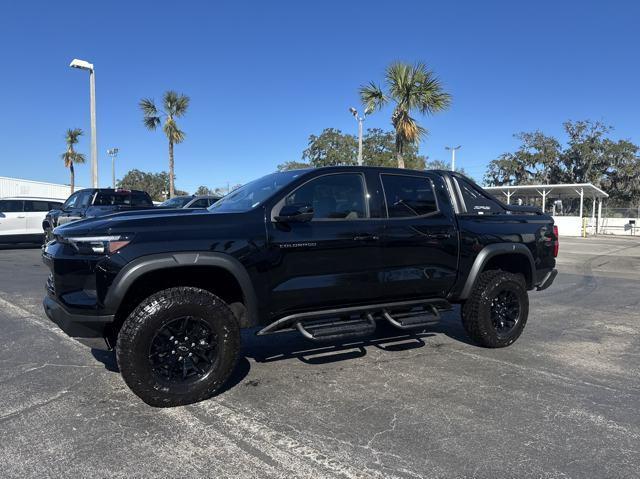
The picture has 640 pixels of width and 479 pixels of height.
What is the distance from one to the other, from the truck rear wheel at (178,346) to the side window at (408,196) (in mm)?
1923

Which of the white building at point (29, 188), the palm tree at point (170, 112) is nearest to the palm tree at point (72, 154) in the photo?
the white building at point (29, 188)

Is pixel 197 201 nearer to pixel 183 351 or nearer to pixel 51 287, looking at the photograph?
pixel 51 287

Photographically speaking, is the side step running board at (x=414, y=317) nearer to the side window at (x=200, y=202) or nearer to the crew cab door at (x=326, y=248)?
the crew cab door at (x=326, y=248)

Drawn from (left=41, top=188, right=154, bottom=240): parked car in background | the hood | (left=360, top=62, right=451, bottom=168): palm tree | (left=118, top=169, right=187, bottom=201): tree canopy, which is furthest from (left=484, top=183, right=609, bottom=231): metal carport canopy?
(left=118, top=169, right=187, bottom=201): tree canopy

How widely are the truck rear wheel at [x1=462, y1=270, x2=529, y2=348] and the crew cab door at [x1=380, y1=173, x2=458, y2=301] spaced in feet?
1.42

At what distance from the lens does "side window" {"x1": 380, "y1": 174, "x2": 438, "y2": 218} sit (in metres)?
4.91

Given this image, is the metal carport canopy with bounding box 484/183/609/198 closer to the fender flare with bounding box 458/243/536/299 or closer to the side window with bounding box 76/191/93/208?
the side window with bounding box 76/191/93/208

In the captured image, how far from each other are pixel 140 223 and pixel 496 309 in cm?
382

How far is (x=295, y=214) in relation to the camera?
4090mm

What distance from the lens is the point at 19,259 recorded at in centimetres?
1325

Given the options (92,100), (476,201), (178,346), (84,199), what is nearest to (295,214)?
(178,346)

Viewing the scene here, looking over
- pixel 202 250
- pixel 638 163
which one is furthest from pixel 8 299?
pixel 638 163

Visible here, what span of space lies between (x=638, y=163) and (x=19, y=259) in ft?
167

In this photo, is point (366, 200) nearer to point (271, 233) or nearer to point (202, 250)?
point (271, 233)
